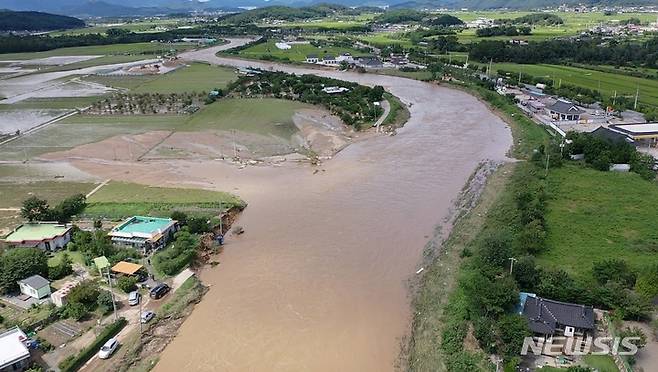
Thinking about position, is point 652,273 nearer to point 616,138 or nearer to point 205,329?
point 205,329

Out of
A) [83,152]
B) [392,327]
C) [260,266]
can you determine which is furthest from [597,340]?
[83,152]

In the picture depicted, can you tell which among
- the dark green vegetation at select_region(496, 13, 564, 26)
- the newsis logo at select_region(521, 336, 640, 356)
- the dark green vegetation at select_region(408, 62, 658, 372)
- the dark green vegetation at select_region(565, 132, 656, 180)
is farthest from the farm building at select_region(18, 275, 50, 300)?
the dark green vegetation at select_region(496, 13, 564, 26)

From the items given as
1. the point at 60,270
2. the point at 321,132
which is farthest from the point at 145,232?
the point at 321,132

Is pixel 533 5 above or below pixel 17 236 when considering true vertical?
above

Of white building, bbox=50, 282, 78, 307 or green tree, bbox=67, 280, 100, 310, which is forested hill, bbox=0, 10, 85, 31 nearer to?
white building, bbox=50, 282, 78, 307

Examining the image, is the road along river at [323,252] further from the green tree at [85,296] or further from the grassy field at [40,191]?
the green tree at [85,296]

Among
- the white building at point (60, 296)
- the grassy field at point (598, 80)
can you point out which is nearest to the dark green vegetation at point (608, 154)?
the grassy field at point (598, 80)
